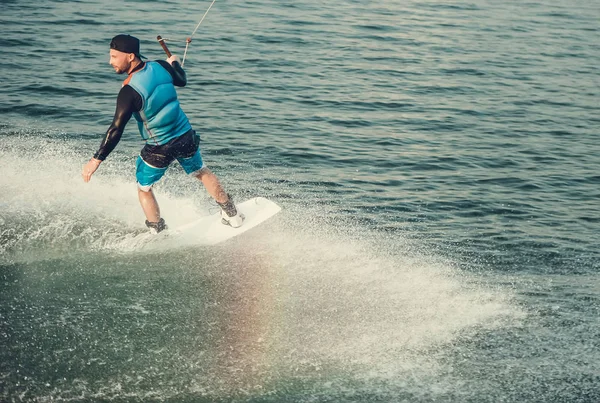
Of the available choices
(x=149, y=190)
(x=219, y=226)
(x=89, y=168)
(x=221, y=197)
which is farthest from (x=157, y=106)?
(x=219, y=226)

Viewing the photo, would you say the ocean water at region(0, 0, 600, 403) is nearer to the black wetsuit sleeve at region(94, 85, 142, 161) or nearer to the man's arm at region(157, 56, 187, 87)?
the black wetsuit sleeve at region(94, 85, 142, 161)

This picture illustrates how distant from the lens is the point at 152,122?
9273 millimetres

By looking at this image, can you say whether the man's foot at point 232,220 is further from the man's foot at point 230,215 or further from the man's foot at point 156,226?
the man's foot at point 156,226

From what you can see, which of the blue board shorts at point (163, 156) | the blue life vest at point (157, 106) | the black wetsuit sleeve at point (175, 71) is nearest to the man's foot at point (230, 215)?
the blue board shorts at point (163, 156)

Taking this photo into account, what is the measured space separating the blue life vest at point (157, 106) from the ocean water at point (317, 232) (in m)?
1.43

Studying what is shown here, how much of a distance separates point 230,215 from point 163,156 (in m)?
1.26

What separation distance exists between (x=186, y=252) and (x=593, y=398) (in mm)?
4794

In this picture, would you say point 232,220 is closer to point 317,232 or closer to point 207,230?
point 207,230

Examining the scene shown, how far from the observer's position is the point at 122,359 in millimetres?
7449

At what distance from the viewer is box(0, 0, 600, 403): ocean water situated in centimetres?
751

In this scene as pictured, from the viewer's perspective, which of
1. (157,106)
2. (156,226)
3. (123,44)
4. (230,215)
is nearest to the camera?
(123,44)

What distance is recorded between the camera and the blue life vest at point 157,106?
355 inches

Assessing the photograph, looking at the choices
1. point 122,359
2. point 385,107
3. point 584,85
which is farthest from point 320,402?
point 584,85

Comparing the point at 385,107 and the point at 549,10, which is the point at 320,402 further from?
the point at 549,10
